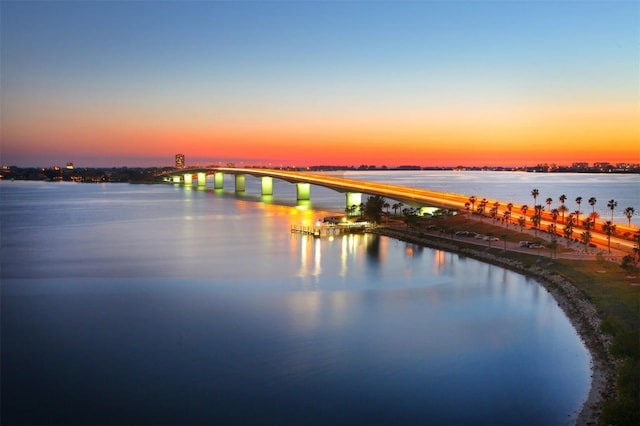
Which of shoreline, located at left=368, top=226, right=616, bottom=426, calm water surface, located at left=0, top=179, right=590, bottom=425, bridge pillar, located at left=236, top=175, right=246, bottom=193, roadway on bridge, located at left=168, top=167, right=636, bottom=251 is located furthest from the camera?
bridge pillar, located at left=236, top=175, right=246, bottom=193

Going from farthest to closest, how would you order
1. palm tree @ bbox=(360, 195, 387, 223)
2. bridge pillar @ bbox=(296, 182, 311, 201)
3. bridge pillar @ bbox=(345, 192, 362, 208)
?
bridge pillar @ bbox=(296, 182, 311, 201) < bridge pillar @ bbox=(345, 192, 362, 208) < palm tree @ bbox=(360, 195, 387, 223)

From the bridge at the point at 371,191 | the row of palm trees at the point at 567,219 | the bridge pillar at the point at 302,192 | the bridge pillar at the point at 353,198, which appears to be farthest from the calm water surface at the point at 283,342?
the bridge pillar at the point at 302,192

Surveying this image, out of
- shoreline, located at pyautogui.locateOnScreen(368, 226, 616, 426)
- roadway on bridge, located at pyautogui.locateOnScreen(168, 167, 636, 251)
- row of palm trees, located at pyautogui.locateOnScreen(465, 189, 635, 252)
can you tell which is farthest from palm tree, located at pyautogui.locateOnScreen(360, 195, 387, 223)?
shoreline, located at pyautogui.locateOnScreen(368, 226, 616, 426)

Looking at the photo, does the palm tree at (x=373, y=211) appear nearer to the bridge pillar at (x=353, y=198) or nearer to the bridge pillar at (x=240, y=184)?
the bridge pillar at (x=353, y=198)

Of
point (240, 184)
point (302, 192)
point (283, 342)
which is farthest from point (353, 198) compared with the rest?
point (240, 184)

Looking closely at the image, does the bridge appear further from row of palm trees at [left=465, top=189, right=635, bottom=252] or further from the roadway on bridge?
row of palm trees at [left=465, top=189, right=635, bottom=252]

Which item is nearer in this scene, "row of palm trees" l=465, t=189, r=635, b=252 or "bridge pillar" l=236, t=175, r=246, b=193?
"row of palm trees" l=465, t=189, r=635, b=252
